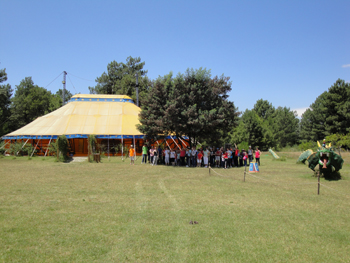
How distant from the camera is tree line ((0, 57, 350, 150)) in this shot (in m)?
20.5

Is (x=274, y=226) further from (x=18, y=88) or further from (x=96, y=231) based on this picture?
(x=18, y=88)

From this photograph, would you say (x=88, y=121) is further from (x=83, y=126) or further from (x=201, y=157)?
(x=201, y=157)

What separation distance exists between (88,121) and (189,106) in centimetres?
1536

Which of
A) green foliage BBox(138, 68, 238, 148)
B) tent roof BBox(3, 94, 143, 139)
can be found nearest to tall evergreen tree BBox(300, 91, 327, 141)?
green foliage BBox(138, 68, 238, 148)

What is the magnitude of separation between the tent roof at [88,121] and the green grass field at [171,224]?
59.4ft

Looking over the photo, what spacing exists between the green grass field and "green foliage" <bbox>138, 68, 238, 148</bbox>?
30.1ft

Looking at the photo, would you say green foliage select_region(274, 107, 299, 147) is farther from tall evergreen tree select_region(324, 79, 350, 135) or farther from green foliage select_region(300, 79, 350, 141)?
tall evergreen tree select_region(324, 79, 350, 135)

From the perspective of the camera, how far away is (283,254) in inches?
201

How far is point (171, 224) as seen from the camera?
6.61 meters

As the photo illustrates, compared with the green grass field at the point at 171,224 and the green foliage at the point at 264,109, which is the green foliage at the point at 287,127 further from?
the green grass field at the point at 171,224

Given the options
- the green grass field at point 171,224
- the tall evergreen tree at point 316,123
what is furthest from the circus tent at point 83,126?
the tall evergreen tree at point 316,123

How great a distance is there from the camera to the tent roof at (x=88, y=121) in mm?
28859

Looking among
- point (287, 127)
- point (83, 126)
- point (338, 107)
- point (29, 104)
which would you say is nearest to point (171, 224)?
point (83, 126)

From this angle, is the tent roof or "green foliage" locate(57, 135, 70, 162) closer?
"green foliage" locate(57, 135, 70, 162)
